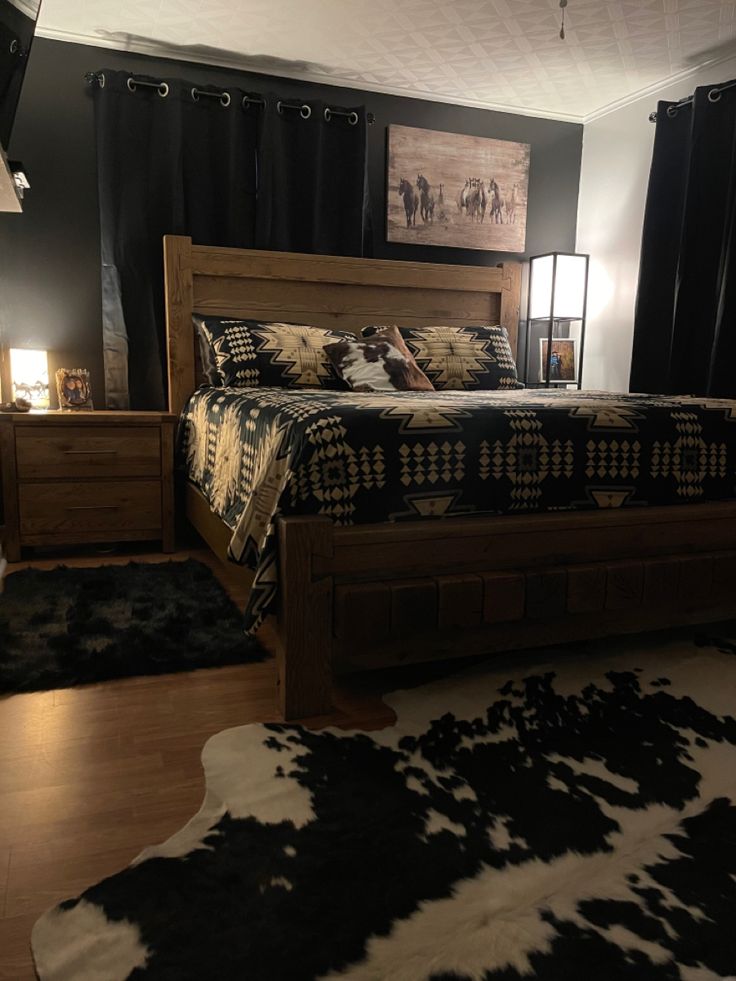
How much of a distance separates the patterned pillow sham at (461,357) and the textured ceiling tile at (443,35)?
1.25 meters

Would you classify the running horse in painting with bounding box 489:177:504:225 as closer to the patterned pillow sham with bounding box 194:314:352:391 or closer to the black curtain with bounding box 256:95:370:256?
the black curtain with bounding box 256:95:370:256

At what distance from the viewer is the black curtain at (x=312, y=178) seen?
3467mm

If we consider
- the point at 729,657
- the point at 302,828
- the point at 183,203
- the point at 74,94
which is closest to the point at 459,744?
the point at 302,828

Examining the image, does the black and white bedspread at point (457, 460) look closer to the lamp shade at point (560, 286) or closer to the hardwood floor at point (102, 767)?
the hardwood floor at point (102, 767)

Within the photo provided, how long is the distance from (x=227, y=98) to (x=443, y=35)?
102cm

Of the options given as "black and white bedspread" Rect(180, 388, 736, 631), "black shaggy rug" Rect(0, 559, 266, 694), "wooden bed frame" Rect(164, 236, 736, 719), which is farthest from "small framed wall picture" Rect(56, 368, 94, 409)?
"black and white bedspread" Rect(180, 388, 736, 631)

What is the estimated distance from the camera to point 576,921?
1055 millimetres

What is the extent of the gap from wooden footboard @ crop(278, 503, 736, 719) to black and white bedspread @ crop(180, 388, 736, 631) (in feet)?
0.16

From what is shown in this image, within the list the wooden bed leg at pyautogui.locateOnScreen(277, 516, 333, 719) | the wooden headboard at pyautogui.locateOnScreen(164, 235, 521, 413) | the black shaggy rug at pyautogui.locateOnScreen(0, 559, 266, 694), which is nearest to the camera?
the wooden bed leg at pyautogui.locateOnScreen(277, 516, 333, 719)

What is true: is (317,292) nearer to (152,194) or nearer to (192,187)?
(192,187)

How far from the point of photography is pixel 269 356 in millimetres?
2971

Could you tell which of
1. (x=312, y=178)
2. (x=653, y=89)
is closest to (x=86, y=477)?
(x=312, y=178)

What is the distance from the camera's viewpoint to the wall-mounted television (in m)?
0.98

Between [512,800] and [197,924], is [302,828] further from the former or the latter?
[512,800]
